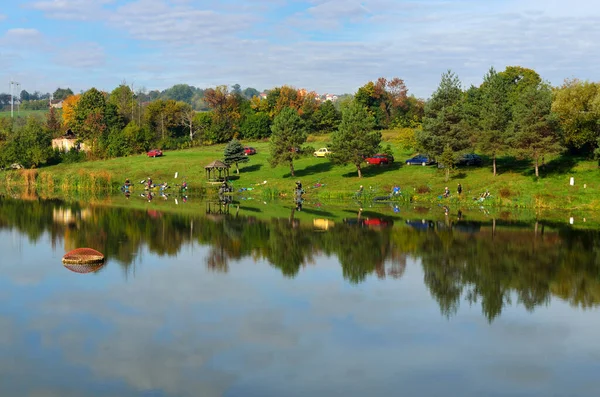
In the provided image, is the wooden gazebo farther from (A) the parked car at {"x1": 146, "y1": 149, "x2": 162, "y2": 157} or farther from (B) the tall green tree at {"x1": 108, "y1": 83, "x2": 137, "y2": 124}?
(B) the tall green tree at {"x1": 108, "y1": 83, "x2": 137, "y2": 124}

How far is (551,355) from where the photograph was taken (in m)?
20.3

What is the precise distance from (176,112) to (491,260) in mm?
100240

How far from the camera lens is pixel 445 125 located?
70312mm

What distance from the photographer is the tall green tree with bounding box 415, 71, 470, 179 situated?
6969 centimetres

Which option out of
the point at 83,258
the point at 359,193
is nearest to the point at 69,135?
the point at 359,193

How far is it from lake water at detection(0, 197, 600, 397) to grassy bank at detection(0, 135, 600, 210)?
1623 cm

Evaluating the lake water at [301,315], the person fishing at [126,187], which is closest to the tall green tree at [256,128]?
the person fishing at [126,187]

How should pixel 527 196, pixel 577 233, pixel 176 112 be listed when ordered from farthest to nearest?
pixel 176 112, pixel 527 196, pixel 577 233

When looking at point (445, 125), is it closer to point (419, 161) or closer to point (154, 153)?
point (419, 161)

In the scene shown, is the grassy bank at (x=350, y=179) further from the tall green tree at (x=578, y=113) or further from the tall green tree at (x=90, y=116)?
the tall green tree at (x=90, y=116)

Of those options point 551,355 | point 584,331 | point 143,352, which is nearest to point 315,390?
point 143,352

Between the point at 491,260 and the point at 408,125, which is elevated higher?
the point at 408,125

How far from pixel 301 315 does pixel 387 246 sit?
1602 centimetres

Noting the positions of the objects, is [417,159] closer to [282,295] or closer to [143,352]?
[282,295]
